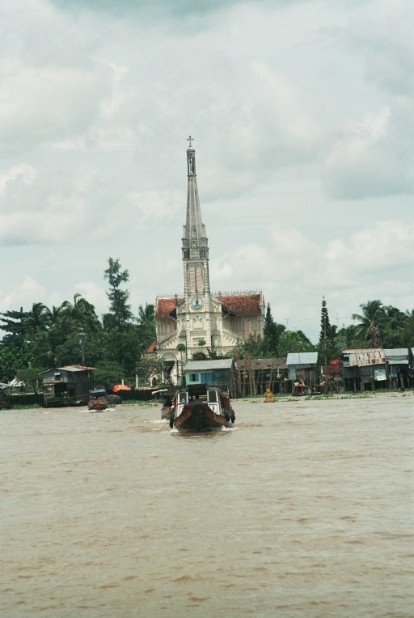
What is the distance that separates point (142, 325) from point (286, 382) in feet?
148

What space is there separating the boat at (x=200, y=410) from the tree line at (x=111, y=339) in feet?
166

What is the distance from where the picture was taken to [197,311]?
125m

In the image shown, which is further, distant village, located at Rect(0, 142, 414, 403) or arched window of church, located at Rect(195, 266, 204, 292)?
arched window of church, located at Rect(195, 266, 204, 292)

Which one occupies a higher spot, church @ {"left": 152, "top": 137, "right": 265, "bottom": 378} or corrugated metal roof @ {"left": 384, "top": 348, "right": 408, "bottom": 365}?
church @ {"left": 152, "top": 137, "right": 265, "bottom": 378}

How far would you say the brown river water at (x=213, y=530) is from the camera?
49.6 ft

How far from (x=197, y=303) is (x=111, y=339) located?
16382 mm

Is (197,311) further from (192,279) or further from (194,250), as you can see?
(194,250)

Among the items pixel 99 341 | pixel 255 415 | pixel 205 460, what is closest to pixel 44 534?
pixel 205 460

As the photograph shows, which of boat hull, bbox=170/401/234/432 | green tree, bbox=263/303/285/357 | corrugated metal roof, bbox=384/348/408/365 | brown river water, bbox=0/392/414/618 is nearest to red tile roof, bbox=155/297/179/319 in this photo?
green tree, bbox=263/303/285/357

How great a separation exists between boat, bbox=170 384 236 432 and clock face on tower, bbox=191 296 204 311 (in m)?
72.9

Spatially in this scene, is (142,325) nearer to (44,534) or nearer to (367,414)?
(367,414)

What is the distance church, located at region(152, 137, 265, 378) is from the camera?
12338cm

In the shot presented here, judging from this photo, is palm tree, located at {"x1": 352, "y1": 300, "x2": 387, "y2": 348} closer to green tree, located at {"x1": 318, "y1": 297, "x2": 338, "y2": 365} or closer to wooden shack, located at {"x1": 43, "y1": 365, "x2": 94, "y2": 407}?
green tree, located at {"x1": 318, "y1": 297, "x2": 338, "y2": 365}

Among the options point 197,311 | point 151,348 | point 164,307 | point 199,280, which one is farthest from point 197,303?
point 151,348
